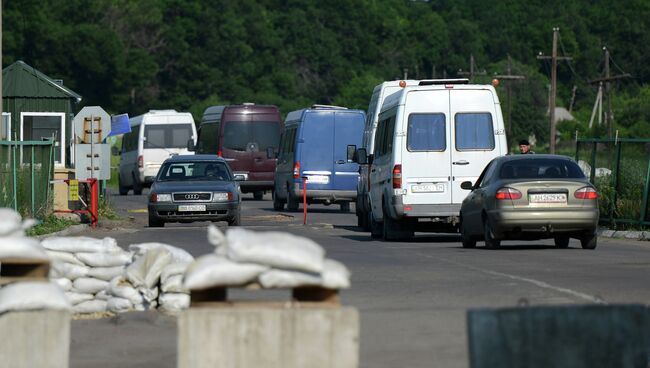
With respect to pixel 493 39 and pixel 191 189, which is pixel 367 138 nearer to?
pixel 191 189

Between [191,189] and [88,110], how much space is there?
4.08 metres

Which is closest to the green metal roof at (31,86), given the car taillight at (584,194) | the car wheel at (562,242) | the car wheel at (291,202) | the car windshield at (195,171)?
the car wheel at (291,202)

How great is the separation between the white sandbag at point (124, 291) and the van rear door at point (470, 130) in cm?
1313

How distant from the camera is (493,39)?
573ft

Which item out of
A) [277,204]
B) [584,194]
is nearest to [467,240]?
[584,194]

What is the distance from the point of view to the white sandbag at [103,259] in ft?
46.5

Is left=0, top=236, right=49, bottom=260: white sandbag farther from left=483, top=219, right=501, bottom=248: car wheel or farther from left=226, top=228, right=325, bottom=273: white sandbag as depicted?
left=483, top=219, right=501, bottom=248: car wheel

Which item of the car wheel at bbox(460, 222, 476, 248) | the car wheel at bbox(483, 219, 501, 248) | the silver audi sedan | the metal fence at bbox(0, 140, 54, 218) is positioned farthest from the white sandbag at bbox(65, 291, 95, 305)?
the metal fence at bbox(0, 140, 54, 218)

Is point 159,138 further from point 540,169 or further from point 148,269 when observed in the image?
point 148,269

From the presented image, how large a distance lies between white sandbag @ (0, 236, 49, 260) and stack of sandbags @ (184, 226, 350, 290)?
4.05 feet

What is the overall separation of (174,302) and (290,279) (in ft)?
18.9

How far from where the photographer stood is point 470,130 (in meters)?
26.8

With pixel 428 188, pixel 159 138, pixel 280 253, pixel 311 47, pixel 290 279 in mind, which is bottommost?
pixel 428 188

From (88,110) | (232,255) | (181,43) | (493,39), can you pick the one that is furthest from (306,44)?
(232,255)
